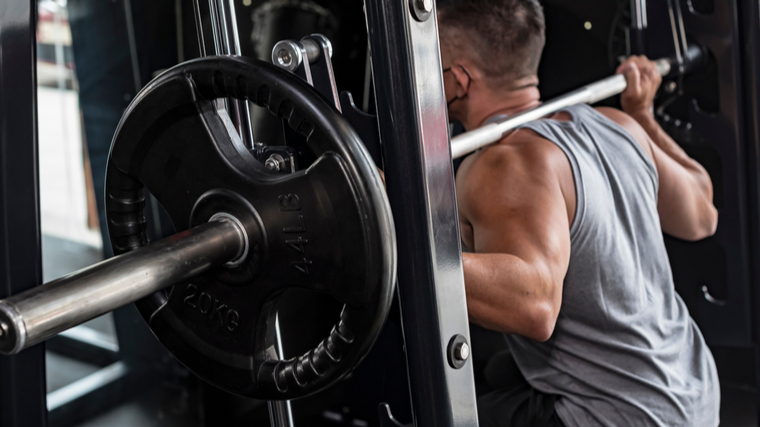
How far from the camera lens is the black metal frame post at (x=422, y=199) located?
603 mm

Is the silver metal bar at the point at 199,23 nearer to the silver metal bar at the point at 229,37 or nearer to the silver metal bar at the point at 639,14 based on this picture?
the silver metal bar at the point at 229,37

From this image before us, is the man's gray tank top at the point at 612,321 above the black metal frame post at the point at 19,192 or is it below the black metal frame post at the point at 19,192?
below

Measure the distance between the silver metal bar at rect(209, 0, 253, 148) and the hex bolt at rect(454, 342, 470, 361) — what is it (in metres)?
0.34

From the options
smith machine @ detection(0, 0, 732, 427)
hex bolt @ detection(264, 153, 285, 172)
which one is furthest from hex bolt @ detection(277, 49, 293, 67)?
hex bolt @ detection(264, 153, 285, 172)

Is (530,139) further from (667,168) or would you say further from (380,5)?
(380,5)

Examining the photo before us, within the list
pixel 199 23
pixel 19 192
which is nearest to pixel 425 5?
pixel 199 23

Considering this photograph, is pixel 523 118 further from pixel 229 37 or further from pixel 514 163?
pixel 229 37

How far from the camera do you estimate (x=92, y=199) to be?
7.81 ft

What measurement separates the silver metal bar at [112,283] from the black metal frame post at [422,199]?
0.16 metres

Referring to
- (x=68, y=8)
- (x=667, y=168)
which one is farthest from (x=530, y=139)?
(x=68, y=8)

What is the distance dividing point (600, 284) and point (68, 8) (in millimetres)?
1828

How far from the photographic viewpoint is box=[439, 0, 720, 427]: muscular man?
979 mm

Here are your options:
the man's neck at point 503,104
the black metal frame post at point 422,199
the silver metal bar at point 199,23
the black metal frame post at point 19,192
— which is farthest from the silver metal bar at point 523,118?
the black metal frame post at point 19,192

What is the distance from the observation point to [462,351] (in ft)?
2.14
